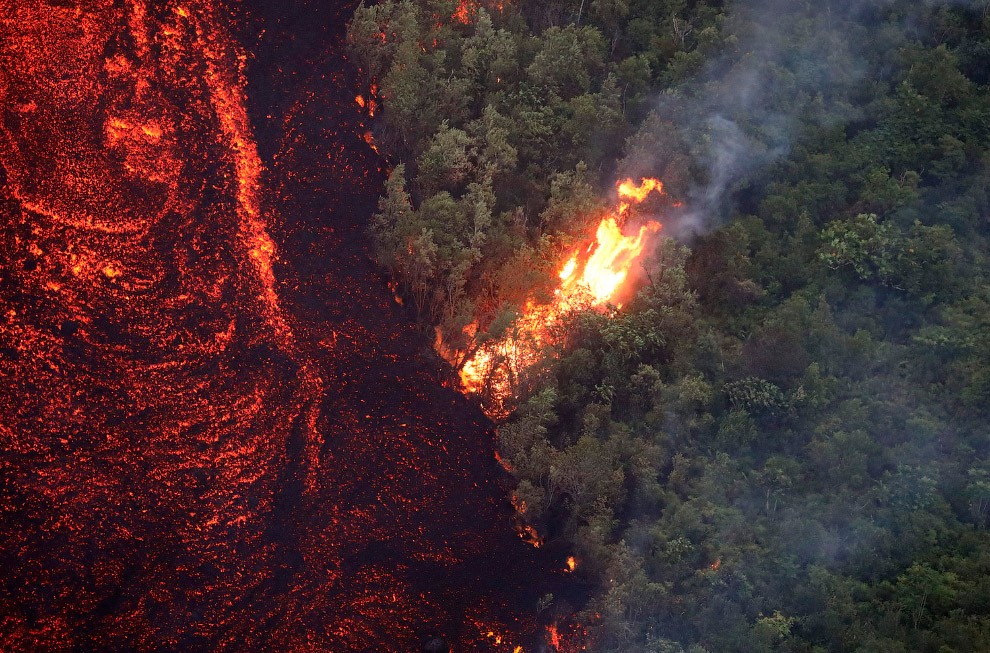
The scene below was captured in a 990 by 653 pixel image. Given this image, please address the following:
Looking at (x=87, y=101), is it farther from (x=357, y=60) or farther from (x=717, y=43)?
(x=717, y=43)

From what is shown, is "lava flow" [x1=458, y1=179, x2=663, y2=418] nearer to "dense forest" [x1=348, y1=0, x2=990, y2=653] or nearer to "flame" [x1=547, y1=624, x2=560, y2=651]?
"dense forest" [x1=348, y1=0, x2=990, y2=653]

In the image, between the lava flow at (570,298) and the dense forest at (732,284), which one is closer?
the dense forest at (732,284)

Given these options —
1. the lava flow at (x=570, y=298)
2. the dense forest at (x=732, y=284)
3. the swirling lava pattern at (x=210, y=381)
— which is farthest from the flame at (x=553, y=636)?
the lava flow at (x=570, y=298)

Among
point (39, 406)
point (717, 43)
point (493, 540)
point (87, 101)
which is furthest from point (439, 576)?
point (717, 43)

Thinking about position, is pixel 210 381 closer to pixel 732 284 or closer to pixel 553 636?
pixel 553 636

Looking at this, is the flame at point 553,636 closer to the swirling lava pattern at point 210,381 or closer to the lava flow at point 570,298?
the swirling lava pattern at point 210,381

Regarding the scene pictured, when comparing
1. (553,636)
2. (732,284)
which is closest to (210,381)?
(553,636)
